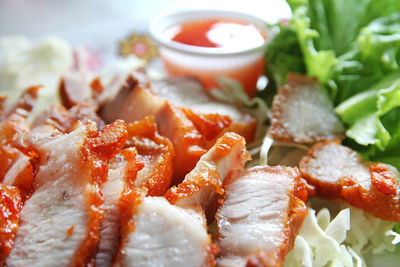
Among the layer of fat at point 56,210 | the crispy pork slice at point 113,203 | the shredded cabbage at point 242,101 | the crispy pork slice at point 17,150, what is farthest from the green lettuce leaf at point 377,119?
the crispy pork slice at point 17,150

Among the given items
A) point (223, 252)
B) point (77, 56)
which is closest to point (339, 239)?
point (223, 252)

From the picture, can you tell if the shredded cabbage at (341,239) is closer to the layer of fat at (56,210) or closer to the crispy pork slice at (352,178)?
the crispy pork slice at (352,178)

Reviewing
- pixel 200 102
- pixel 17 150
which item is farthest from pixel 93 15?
pixel 17 150

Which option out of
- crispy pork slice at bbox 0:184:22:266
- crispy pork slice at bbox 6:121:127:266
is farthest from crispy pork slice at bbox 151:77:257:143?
crispy pork slice at bbox 0:184:22:266

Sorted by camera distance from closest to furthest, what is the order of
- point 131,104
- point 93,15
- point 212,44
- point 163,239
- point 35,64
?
1. point 163,239
2. point 131,104
3. point 212,44
4. point 35,64
5. point 93,15

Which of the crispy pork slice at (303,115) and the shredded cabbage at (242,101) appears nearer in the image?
the crispy pork slice at (303,115)

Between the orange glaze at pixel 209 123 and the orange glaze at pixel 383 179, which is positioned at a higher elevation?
the orange glaze at pixel 209 123

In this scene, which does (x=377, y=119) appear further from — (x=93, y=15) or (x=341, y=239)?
(x=93, y=15)
